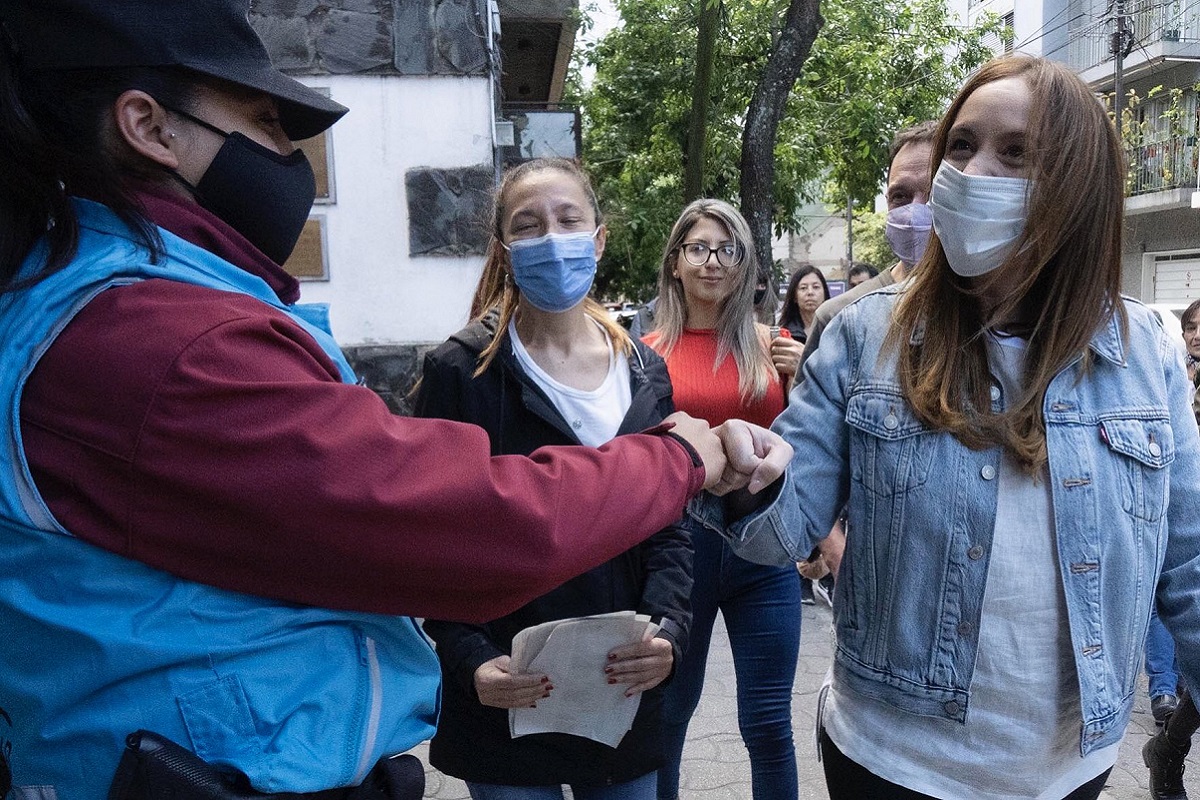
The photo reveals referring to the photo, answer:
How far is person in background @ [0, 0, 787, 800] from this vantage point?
1128 millimetres

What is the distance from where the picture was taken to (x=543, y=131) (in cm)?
799


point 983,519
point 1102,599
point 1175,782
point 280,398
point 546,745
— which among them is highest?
point 280,398

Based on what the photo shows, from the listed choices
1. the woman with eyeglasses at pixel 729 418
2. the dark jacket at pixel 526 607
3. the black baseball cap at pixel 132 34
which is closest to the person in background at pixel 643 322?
the woman with eyeglasses at pixel 729 418

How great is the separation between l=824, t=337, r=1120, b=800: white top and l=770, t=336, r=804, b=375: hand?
6.53 ft

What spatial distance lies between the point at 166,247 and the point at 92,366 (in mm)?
180

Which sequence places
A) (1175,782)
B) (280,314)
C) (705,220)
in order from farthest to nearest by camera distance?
(705,220) → (1175,782) → (280,314)

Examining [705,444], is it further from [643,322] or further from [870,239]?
[870,239]

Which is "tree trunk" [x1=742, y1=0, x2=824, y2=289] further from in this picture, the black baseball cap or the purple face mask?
the black baseball cap

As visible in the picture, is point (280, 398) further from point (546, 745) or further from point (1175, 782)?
point (1175, 782)

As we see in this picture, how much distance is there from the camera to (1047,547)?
1731mm

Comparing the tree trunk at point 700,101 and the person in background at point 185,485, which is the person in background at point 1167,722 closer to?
the person in background at point 185,485

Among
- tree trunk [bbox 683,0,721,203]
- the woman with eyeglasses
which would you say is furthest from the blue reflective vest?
tree trunk [bbox 683,0,721,203]

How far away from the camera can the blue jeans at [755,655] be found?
3156 millimetres

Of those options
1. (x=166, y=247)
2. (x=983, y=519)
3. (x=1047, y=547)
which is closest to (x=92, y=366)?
(x=166, y=247)
